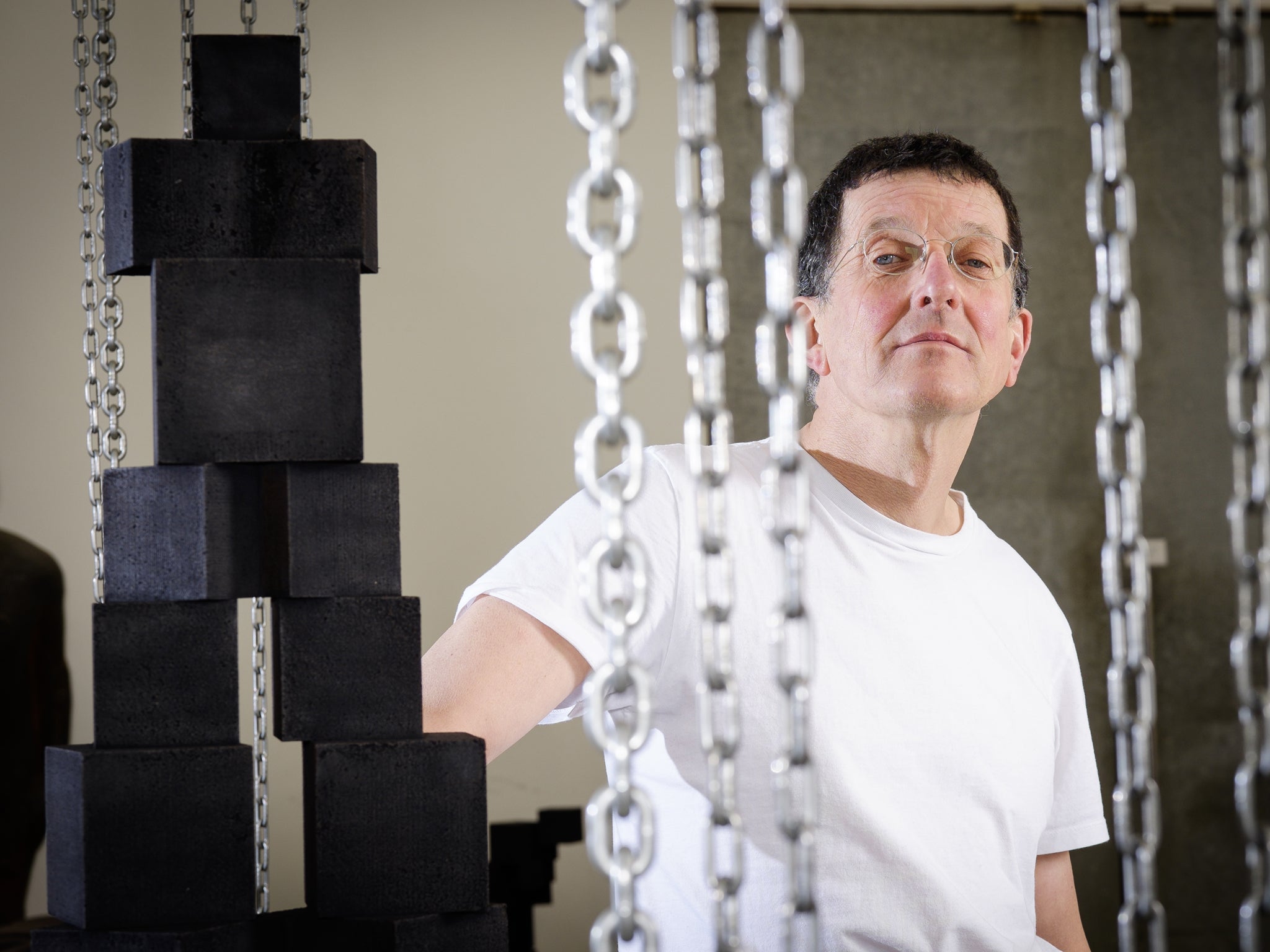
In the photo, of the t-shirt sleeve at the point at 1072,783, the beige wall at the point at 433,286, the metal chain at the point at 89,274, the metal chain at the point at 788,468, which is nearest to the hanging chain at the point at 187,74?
the metal chain at the point at 89,274

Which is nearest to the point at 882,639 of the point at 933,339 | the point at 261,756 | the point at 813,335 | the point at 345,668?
the point at 933,339

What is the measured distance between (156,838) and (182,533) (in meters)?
0.30

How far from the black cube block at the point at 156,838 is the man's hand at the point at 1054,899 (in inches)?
47.9

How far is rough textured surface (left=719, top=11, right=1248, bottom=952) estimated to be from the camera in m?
4.38

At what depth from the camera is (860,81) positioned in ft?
14.4

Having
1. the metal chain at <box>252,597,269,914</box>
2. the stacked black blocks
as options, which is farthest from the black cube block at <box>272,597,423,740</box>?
the metal chain at <box>252,597,269,914</box>

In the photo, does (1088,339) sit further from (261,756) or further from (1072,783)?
(261,756)

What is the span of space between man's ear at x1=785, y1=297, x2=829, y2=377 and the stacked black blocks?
0.87 metres

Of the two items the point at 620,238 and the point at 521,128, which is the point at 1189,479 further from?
the point at 620,238

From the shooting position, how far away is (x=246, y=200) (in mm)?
1244

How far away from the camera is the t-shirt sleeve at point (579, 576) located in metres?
1.48

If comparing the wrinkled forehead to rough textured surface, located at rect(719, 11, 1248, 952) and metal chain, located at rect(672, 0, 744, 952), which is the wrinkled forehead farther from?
rough textured surface, located at rect(719, 11, 1248, 952)

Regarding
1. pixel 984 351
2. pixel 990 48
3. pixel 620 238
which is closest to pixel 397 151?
pixel 990 48

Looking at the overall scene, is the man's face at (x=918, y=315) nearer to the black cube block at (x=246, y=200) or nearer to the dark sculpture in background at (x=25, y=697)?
the black cube block at (x=246, y=200)
